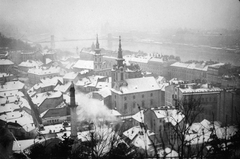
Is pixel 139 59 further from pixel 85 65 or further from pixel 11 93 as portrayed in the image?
pixel 11 93

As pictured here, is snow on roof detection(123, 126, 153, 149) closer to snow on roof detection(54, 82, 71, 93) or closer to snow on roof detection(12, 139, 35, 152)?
snow on roof detection(12, 139, 35, 152)

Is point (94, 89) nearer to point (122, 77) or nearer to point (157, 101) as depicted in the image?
point (122, 77)

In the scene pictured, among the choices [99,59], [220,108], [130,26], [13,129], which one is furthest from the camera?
[130,26]

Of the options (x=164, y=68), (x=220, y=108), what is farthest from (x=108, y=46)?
(x=220, y=108)

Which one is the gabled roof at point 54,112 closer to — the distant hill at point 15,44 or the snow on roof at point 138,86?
the snow on roof at point 138,86

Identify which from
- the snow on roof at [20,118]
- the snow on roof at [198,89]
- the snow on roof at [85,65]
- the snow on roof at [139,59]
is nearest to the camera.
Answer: the snow on roof at [20,118]

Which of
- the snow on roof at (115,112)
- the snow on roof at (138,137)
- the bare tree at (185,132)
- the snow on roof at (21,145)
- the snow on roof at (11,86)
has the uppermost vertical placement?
the bare tree at (185,132)

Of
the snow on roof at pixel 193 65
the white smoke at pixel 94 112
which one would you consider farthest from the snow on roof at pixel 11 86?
the snow on roof at pixel 193 65

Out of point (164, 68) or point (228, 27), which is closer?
point (228, 27)
